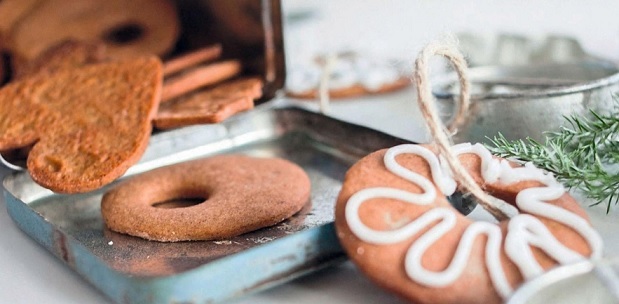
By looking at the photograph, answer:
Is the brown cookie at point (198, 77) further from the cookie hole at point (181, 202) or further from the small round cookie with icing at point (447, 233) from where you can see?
the small round cookie with icing at point (447, 233)

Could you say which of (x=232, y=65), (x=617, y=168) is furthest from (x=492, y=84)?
(x=232, y=65)

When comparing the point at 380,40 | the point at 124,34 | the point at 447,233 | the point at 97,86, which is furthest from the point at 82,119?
the point at 380,40

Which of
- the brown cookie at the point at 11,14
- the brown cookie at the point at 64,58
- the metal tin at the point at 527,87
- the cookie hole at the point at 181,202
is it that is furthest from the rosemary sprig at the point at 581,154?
the brown cookie at the point at 11,14

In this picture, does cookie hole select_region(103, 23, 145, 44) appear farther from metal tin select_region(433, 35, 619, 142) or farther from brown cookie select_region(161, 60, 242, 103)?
metal tin select_region(433, 35, 619, 142)

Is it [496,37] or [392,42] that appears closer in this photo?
[496,37]

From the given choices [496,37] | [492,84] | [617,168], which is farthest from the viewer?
[496,37]

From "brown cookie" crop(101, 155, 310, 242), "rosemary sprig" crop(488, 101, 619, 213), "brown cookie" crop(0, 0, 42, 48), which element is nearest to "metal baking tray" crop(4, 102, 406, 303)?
"brown cookie" crop(101, 155, 310, 242)

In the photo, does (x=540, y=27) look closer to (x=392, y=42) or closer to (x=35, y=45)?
(x=392, y=42)

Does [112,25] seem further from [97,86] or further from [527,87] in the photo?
[527,87]
